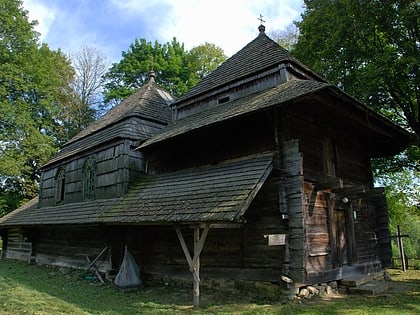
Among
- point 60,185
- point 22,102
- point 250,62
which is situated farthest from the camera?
point 22,102

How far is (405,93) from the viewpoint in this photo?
14133 mm

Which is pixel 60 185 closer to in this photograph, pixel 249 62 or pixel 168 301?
pixel 168 301

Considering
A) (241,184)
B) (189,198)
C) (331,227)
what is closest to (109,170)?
(189,198)

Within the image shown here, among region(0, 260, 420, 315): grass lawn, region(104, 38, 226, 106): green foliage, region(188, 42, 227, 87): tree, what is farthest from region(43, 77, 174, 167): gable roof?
region(188, 42, 227, 87): tree

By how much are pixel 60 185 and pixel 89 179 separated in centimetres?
299

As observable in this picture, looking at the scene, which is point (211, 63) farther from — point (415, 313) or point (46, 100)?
point (415, 313)

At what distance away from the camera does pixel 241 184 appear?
8.05 meters

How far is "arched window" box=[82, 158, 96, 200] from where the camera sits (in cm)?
1375

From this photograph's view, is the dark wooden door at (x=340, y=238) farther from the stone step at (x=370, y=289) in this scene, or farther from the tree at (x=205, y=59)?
the tree at (x=205, y=59)

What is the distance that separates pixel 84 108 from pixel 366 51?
23.4 m

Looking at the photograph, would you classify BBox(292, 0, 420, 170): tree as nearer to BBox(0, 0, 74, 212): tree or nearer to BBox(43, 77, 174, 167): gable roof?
BBox(43, 77, 174, 167): gable roof

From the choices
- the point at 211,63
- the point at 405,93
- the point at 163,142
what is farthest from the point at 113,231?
the point at 211,63

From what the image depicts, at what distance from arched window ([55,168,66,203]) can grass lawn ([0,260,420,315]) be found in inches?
212

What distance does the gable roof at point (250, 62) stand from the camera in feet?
36.1
